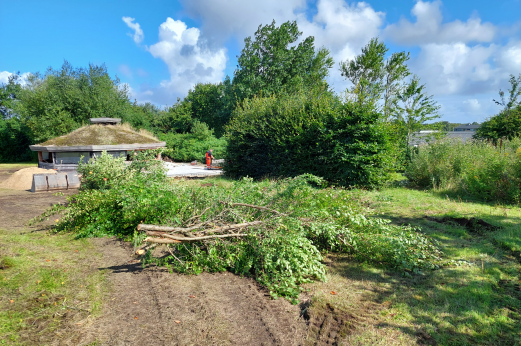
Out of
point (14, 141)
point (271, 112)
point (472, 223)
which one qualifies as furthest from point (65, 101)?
point (472, 223)

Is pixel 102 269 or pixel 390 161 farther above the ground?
A: pixel 390 161

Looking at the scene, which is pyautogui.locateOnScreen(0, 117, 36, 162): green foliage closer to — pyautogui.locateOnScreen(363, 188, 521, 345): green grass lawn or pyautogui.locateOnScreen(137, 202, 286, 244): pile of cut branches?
pyautogui.locateOnScreen(137, 202, 286, 244): pile of cut branches

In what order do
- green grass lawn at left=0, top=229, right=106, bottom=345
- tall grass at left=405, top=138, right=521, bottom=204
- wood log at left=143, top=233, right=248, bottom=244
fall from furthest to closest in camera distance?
tall grass at left=405, top=138, right=521, bottom=204, wood log at left=143, top=233, right=248, bottom=244, green grass lawn at left=0, top=229, right=106, bottom=345

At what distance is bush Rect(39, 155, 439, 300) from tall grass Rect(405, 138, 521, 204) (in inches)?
231

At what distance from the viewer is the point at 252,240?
470cm

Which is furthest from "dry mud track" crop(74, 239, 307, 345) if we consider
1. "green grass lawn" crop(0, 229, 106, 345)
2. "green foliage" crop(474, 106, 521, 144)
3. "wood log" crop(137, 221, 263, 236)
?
"green foliage" crop(474, 106, 521, 144)

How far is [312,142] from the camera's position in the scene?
1270cm

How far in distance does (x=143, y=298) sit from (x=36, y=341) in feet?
3.83

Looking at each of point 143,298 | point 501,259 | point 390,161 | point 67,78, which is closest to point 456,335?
point 501,259

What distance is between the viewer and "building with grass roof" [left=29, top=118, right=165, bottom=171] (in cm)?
1839

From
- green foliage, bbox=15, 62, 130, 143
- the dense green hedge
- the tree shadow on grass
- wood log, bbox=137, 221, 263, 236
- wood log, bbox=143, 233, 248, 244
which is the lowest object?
the tree shadow on grass

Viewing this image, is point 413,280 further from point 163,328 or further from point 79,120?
point 79,120

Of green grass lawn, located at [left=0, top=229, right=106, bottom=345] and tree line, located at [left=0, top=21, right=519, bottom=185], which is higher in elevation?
tree line, located at [left=0, top=21, right=519, bottom=185]

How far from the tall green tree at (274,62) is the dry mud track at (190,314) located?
28937 mm
